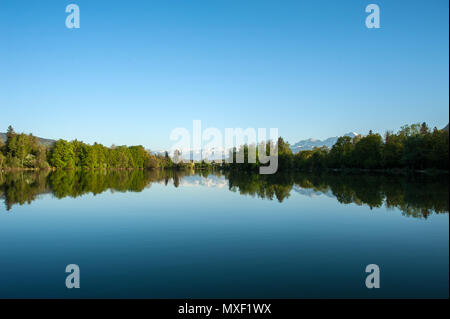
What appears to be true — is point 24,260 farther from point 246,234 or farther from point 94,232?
point 246,234

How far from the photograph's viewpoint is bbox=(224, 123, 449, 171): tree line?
2852 inches

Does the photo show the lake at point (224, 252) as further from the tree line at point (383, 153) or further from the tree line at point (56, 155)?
the tree line at point (56, 155)

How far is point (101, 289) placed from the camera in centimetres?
863

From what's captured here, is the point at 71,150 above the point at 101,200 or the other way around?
above

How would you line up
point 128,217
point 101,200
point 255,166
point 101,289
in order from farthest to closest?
point 255,166, point 101,200, point 128,217, point 101,289

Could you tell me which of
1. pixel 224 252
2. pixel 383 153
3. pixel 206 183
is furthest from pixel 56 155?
pixel 224 252

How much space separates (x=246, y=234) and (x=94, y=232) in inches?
315

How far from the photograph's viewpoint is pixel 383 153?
8944cm

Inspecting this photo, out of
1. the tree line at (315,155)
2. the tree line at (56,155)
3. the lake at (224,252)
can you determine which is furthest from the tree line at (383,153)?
the tree line at (56,155)

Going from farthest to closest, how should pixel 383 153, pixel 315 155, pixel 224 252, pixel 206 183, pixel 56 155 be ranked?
pixel 315 155 → pixel 56 155 → pixel 383 153 → pixel 206 183 → pixel 224 252

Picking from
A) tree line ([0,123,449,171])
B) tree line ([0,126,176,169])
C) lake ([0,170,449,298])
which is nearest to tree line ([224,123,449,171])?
tree line ([0,123,449,171])

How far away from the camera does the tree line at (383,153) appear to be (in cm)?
7244

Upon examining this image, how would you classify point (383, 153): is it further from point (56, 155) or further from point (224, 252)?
point (56, 155)
